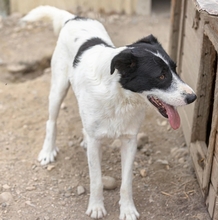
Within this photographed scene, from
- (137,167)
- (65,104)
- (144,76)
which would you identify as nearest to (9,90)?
(65,104)

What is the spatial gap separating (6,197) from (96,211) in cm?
77

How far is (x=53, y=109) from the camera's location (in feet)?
14.4

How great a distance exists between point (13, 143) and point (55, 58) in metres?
1.01

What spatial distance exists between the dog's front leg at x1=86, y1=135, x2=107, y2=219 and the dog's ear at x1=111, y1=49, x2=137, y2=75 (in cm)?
72

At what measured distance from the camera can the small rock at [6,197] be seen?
12.9ft

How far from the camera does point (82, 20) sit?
4293 mm

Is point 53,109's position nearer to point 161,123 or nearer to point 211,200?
point 161,123

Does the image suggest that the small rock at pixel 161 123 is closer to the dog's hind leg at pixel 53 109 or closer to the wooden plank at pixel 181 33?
the wooden plank at pixel 181 33

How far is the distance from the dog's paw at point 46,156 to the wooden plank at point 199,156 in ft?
4.23

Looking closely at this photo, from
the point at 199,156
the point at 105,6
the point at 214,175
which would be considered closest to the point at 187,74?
the point at 199,156

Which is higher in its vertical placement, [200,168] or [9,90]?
[200,168]

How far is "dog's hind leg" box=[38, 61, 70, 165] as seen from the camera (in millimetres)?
4262

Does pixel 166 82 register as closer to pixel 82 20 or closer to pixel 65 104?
pixel 82 20

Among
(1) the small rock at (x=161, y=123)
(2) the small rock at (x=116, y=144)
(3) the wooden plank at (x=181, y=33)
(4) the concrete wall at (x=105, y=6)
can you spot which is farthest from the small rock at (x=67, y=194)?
(4) the concrete wall at (x=105, y=6)
